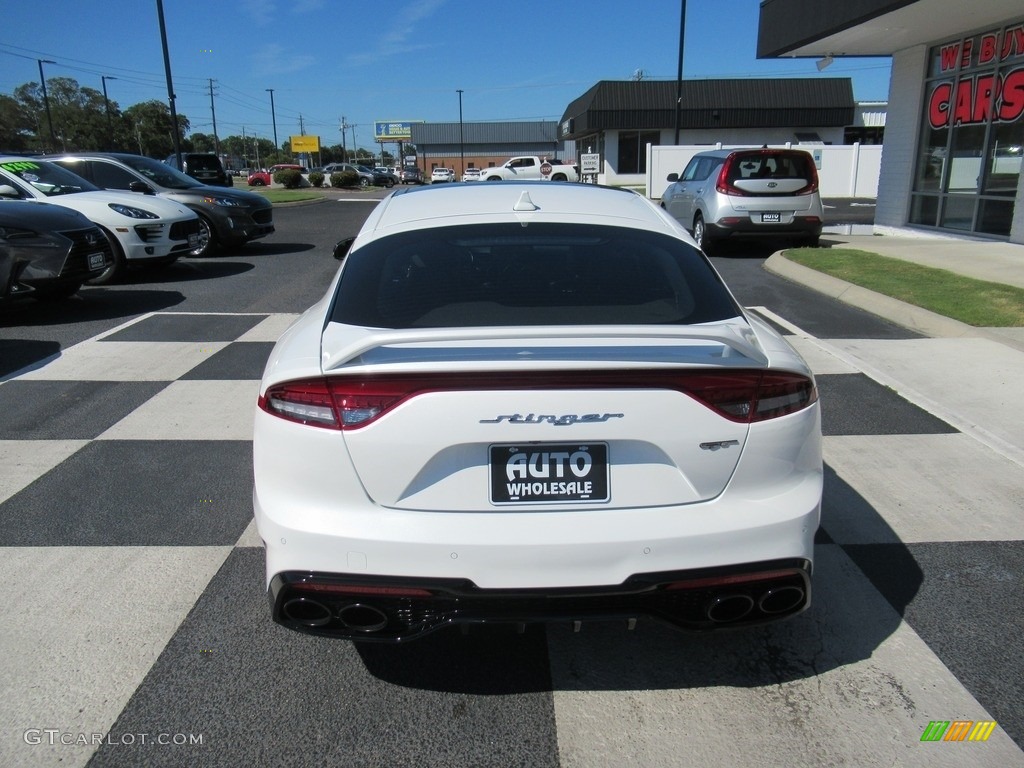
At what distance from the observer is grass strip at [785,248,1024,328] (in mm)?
7773

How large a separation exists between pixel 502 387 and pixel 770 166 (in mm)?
11768

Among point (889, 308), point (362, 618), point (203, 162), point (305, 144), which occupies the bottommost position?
point (889, 308)

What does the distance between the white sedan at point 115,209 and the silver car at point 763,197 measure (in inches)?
315

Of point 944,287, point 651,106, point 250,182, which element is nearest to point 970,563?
point 944,287

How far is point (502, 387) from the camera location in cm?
229

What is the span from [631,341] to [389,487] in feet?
2.76

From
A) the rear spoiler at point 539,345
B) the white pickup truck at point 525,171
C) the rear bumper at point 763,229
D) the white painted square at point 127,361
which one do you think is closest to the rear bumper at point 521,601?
the rear spoiler at point 539,345

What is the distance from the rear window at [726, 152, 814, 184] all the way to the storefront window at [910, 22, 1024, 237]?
11.4 feet

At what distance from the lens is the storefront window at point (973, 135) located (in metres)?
13.1

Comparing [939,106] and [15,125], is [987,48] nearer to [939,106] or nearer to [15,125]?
[939,106]

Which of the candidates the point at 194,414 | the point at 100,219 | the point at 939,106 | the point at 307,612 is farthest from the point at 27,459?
the point at 939,106

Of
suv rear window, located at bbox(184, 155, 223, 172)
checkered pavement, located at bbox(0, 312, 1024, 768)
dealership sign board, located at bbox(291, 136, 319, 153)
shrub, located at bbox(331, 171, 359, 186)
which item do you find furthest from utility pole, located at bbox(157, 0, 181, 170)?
dealership sign board, located at bbox(291, 136, 319, 153)

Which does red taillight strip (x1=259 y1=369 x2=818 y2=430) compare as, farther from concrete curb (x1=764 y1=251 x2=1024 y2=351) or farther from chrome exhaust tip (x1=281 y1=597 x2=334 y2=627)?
concrete curb (x1=764 y1=251 x2=1024 y2=351)

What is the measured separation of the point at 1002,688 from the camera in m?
2.66
